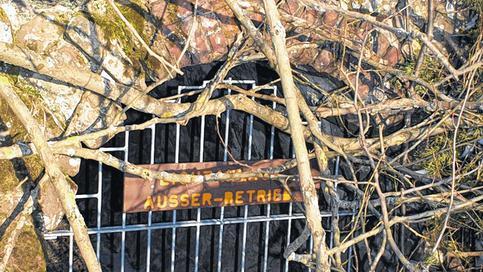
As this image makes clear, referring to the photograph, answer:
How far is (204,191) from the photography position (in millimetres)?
3773

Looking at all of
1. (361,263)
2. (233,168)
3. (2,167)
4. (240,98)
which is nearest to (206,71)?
(240,98)

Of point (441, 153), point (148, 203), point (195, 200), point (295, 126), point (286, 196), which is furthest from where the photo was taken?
point (441, 153)

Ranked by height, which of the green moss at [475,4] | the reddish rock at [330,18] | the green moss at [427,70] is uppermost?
the green moss at [475,4]

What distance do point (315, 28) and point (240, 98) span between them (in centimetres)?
52

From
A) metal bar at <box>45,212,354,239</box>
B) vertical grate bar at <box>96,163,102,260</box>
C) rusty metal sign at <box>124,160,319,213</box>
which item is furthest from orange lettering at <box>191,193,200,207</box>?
vertical grate bar at <box>96,163,102,260</box>

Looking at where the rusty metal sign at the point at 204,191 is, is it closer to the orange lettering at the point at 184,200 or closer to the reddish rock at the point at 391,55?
the orange lettering at the point at 184,200

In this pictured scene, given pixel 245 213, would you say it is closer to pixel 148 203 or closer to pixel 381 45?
pixel 148 203

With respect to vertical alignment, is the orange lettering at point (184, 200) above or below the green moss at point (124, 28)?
below

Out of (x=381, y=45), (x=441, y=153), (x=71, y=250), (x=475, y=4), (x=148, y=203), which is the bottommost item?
(x=71, y=250)

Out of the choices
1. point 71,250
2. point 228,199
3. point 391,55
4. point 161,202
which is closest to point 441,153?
point 391,55

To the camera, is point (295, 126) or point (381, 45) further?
point (381, 45)

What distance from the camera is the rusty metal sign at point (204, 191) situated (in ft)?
11.9

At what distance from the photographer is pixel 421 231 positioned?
14.2 feet

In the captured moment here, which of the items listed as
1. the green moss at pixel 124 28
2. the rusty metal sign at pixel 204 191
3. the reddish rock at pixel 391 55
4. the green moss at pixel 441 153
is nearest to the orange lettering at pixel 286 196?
the rusty metal sign at pixel 204 191
